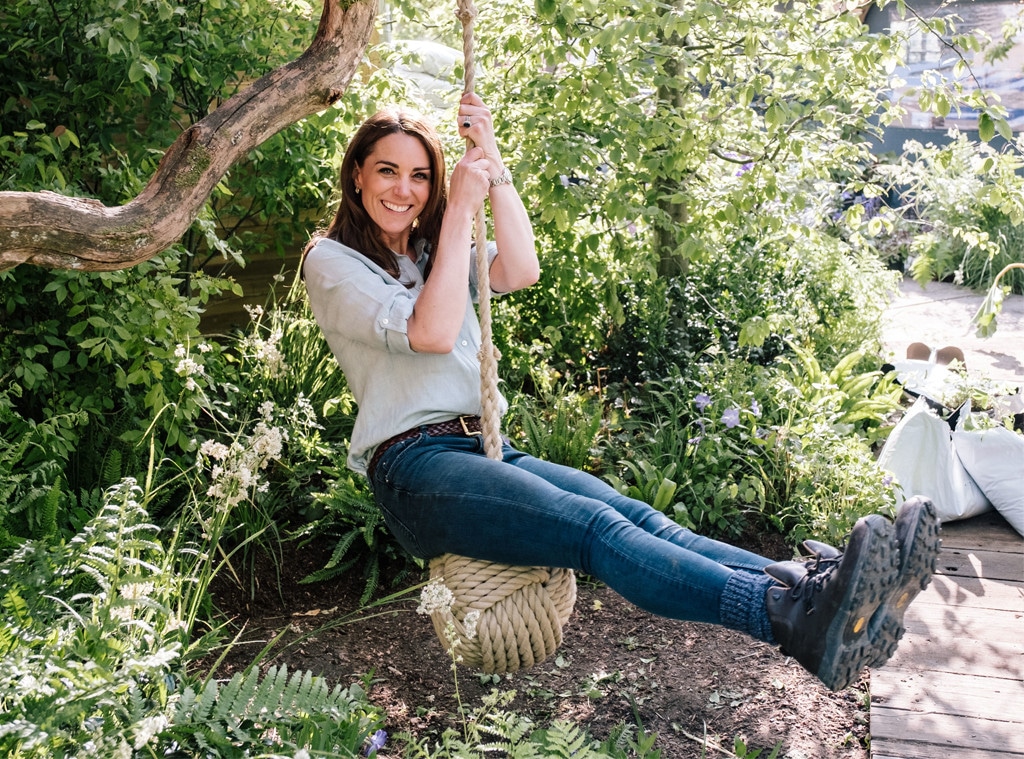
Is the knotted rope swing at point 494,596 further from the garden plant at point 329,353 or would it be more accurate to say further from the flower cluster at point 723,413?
the flower cluster at point 723,413

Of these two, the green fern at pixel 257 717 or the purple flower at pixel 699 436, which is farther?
the purple flower at pixel 699 436

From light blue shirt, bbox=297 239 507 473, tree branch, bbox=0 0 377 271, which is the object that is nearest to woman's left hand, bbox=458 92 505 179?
tree branch, bbox=0 0 377 271

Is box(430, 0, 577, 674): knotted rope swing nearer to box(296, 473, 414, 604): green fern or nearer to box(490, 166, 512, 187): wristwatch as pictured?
box(490, 166, 512, 187): wristwatch

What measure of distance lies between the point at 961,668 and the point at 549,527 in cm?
154

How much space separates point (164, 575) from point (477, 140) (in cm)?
133

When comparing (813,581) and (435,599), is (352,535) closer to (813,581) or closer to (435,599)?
(435,599)

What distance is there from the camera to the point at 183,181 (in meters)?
2.28

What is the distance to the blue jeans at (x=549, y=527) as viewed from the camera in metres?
2.15

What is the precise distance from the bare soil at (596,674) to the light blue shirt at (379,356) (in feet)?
1.73

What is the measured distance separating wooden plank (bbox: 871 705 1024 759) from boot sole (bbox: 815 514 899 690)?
0.78 meters

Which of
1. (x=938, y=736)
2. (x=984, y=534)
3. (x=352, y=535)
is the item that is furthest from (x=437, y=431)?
(x=984, y=534)

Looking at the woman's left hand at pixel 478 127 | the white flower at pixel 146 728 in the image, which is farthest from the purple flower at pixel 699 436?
the white flower at pixel 146 728

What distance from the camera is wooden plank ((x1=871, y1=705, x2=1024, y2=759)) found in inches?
103

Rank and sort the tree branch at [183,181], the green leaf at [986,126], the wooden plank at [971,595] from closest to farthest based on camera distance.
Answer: the tree branch at [183,181] < the green leaf at [986,126] < the wooden plank at [971,595]
